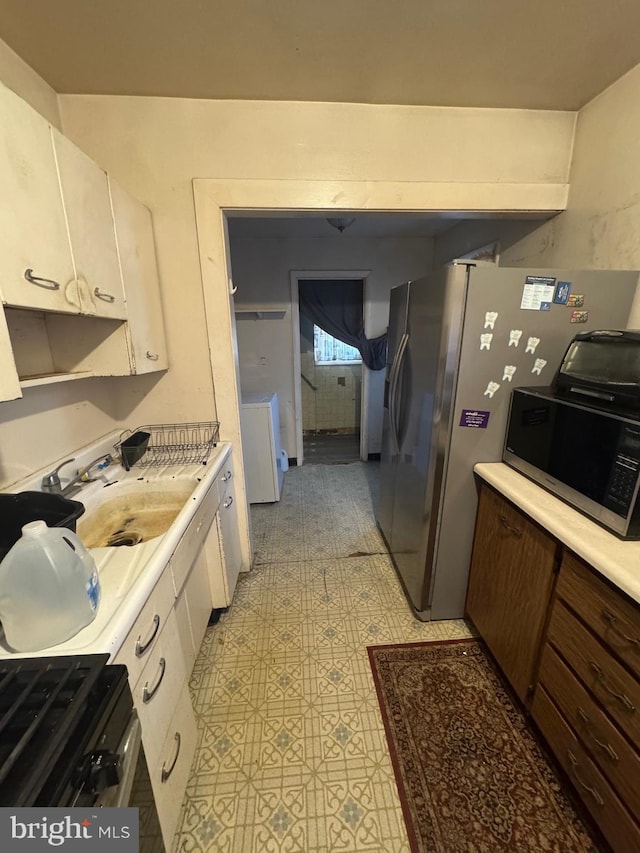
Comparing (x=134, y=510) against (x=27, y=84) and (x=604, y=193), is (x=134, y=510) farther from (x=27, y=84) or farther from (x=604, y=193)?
(x=604, y=193)

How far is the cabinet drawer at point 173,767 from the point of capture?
89cm

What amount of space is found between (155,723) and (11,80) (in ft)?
7.20

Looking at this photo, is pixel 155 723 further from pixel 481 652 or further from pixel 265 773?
pixel 481 652

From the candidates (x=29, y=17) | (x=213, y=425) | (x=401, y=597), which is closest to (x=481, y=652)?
(x=401, y=597)

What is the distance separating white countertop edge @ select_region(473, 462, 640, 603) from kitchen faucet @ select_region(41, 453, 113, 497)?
163 cm

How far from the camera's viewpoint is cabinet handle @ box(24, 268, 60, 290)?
89cm

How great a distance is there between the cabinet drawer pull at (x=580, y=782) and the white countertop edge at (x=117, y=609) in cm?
136

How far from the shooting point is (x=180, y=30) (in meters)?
1.17

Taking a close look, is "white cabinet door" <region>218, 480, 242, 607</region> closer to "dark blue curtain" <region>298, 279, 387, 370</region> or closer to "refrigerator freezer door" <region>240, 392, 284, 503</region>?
"refrigerator freezer door" <region>240, 392, 284, 503</region>

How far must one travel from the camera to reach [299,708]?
142 cm

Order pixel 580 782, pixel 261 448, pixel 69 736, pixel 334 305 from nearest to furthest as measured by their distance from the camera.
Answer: pixel 69 736
pixel 580 782
pixel 261 448
pixel 334 305

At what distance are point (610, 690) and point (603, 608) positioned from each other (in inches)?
8.2

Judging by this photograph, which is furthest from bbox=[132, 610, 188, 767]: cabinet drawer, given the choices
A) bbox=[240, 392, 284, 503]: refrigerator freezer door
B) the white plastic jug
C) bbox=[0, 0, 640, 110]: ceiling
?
bbox=[0, 0, 640, 110]: ceiling

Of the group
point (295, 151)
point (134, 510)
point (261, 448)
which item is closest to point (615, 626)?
point (134, 510)
